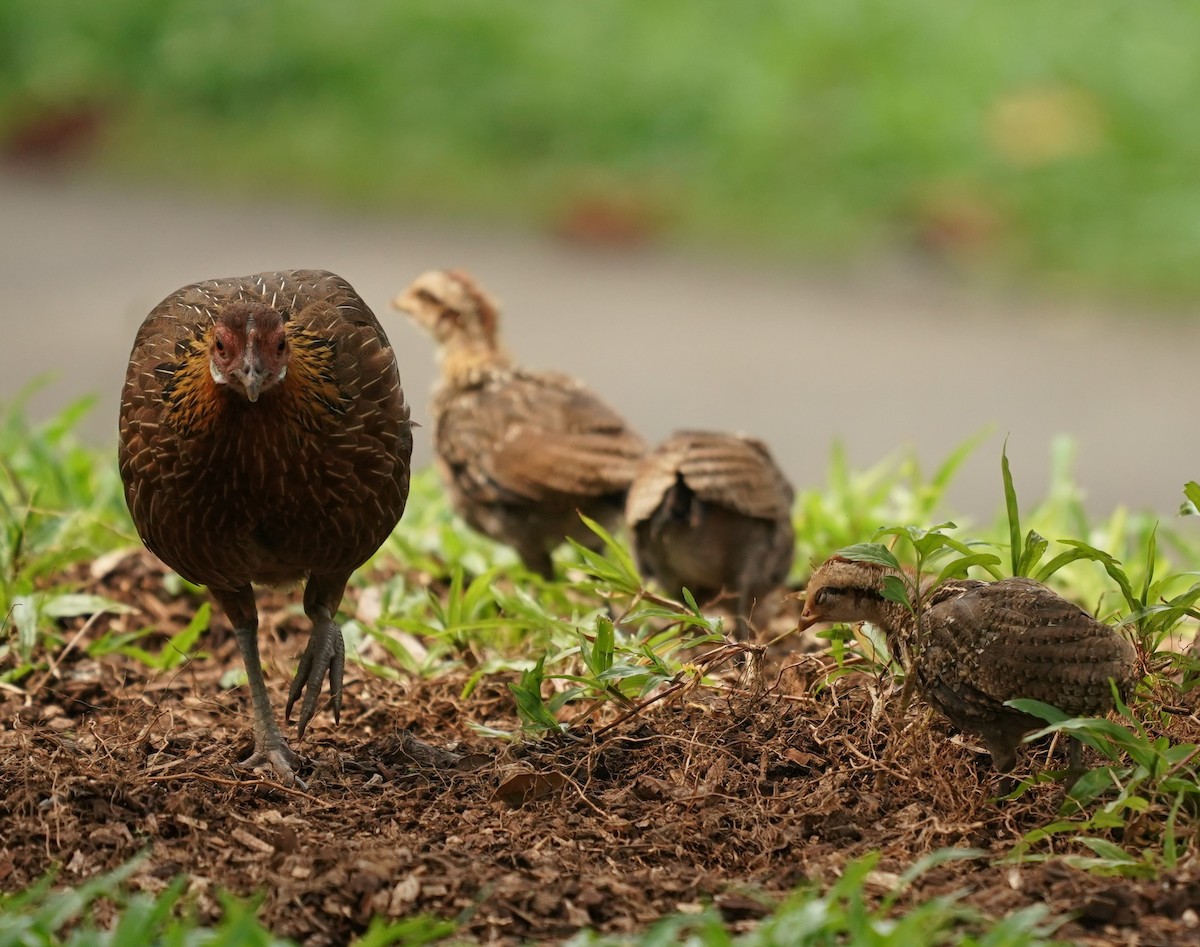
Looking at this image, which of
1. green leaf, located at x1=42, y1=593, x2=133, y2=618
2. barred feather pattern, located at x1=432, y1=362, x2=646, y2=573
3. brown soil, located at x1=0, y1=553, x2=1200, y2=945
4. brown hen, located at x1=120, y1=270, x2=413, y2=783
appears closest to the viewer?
brown soil, located at x1=0, y1=553, x2=1200, y2=945

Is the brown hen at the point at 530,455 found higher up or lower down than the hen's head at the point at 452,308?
lower down

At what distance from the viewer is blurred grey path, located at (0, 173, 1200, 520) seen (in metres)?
8.90

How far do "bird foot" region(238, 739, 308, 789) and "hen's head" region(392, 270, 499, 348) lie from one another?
9.50ft

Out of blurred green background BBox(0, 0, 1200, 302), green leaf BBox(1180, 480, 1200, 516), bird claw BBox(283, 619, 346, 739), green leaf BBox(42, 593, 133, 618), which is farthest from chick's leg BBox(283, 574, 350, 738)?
blurred green background BBox(0, 0, 1200, 302)

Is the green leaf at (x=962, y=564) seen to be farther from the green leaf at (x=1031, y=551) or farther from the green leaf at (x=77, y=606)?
the green leaf at (x=77, y=606)

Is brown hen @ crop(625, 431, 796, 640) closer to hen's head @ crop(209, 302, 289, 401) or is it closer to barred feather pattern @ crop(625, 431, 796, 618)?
barred feather pattern @ crop(625, 431, 796, 618)

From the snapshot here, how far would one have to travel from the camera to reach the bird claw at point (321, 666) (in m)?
4.85

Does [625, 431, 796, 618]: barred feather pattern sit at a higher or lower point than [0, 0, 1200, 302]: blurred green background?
lower

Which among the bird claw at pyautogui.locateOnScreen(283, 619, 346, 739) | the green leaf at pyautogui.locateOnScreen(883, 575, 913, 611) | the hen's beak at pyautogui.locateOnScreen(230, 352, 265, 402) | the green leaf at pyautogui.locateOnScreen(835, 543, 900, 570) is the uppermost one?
the hen's beak at pyautogui.locateOnScreen(230, 352, 265, 402)

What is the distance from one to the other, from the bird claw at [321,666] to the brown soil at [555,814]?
0.15 meters

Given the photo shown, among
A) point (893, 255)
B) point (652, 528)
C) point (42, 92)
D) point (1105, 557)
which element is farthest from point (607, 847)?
point (42, 92)

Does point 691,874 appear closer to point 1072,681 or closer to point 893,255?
point 1072,681

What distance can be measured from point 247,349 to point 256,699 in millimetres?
1093

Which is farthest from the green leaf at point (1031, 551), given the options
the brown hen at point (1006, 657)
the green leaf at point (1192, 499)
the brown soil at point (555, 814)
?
the brown soil at point (555, 814)
